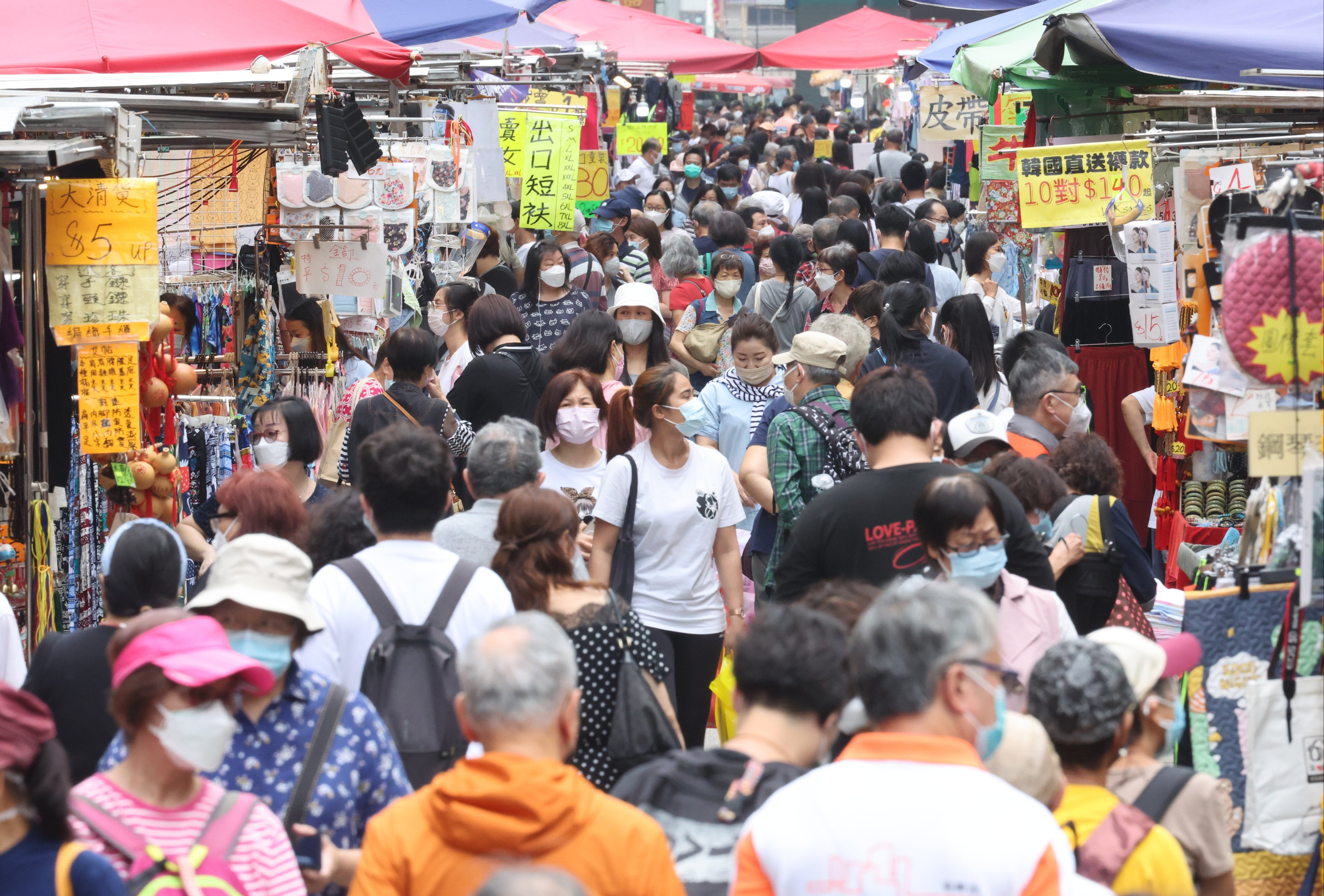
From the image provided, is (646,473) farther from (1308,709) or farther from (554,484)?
(1308,709)

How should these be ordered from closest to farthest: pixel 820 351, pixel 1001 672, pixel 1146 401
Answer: pixel 1001 672 < pixel 820 351 < pixel 1146 401

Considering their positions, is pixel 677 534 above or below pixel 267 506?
below

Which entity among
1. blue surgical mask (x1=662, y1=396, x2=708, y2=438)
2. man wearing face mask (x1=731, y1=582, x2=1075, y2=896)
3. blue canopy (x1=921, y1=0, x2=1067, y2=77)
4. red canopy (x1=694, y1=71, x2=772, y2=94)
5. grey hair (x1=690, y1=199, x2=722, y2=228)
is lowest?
man wearing face mask (x1=731, y1=582, x2=1075, y2=896)

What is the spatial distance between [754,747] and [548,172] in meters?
8.68

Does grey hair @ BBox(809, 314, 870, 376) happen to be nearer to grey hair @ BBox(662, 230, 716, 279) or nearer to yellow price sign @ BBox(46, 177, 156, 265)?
yellow price sign @ BBox(46, 177, 156, 265)

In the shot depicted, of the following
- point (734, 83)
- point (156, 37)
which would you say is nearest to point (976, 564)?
point (156, 37)

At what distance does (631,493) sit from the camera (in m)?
5.31

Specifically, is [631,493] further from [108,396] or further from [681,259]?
[681,259]

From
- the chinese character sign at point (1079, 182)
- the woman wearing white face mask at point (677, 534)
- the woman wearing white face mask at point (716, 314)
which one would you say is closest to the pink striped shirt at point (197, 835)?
the woman wearing white face mask at point (677, 534)

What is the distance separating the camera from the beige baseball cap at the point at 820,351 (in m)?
5.71

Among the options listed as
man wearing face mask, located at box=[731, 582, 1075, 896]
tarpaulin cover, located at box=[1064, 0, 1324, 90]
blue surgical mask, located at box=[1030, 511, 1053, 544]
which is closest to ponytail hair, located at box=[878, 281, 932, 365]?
tarpaulin cover, located at box=[1064, 0, 1324, 90]

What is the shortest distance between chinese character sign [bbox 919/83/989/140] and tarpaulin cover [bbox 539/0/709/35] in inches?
224

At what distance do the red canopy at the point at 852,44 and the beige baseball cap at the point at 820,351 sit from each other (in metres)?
15.5

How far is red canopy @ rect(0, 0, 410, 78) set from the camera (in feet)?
21.5
